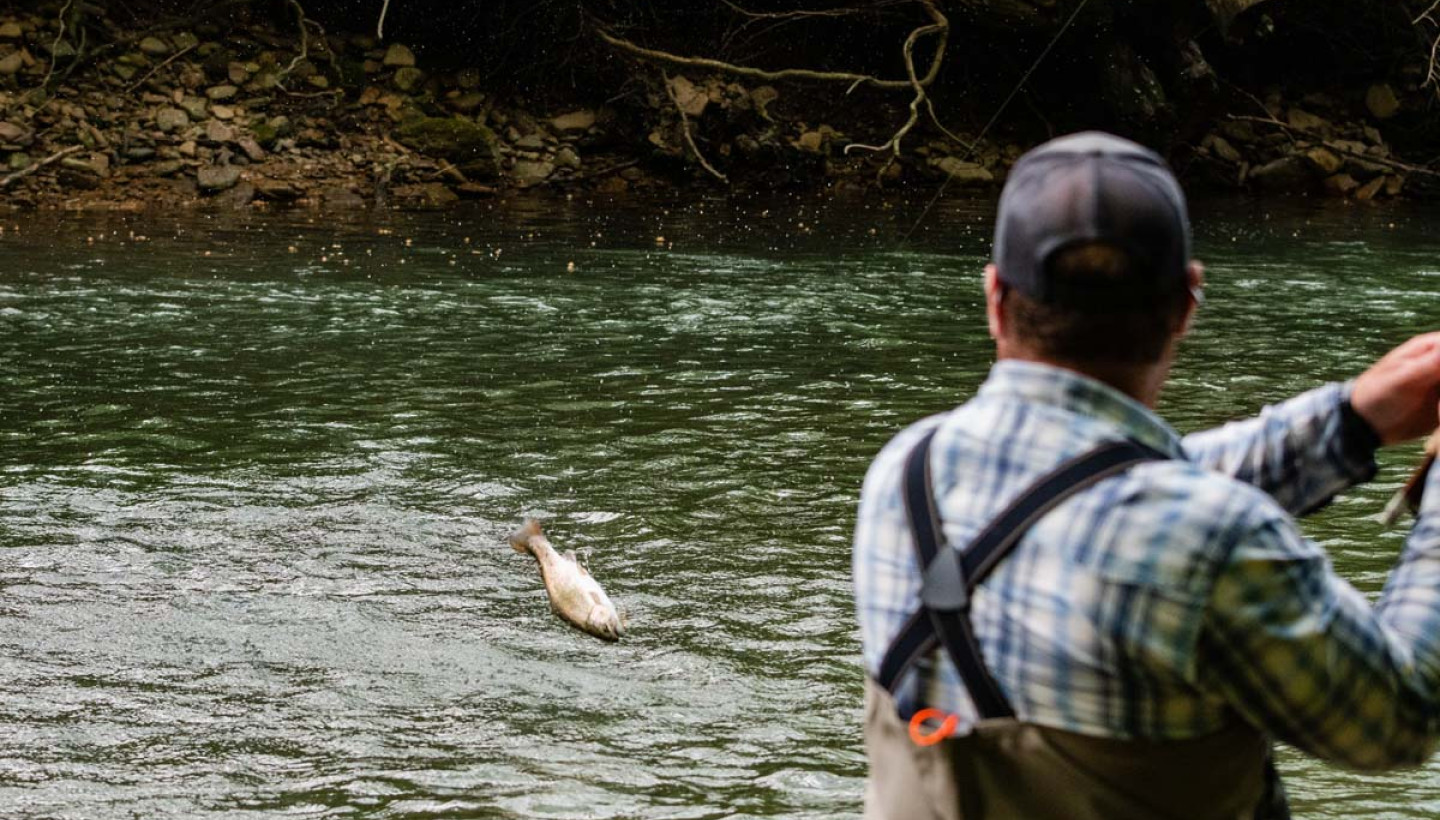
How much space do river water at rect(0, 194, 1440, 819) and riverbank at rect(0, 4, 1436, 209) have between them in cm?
489

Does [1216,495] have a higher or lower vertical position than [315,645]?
higher

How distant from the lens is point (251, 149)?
22328 millimetres

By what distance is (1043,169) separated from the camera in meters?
1.89

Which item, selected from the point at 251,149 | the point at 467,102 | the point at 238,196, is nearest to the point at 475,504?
the point at 238,196

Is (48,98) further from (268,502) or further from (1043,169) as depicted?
(1043,169)

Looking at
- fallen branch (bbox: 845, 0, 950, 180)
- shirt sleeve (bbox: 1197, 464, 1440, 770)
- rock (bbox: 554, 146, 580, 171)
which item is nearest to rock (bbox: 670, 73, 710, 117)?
rock (bbox: 554, 146, 580, 171)

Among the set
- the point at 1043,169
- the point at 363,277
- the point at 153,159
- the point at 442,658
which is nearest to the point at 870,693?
the point at 1043,169

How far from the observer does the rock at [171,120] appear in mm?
22359

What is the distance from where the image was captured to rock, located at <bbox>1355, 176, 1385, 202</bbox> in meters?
23.8

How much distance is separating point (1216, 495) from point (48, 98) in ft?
74.1

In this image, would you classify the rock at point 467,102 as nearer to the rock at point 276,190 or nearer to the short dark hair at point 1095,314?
the rock at point 276,190

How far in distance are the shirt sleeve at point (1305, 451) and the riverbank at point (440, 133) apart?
1897cm

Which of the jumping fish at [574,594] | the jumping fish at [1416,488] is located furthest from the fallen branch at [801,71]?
the jumping fish at [1416,488]

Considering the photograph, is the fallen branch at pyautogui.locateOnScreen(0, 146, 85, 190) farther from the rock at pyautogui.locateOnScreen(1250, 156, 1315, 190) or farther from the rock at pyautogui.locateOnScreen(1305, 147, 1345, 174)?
the rock at pyautogui.locateOnScreen(1305, 147, 1345, 174)
